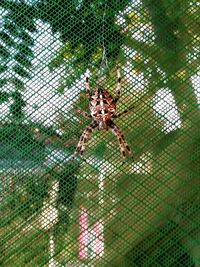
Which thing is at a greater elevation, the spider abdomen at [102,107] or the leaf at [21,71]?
the leaf at [21,71]

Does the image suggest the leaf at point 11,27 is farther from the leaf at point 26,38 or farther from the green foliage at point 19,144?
the green foliage at point 19,144

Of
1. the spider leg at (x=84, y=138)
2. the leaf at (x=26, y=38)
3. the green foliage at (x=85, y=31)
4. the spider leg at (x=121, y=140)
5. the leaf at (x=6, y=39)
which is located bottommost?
the spider leg at (x=121, y=140)

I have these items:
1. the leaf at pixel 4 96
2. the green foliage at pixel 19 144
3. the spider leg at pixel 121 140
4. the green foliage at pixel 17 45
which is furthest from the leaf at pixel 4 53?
the spider leg at pixel 121 140

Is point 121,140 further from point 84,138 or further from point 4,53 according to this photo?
point 4,53

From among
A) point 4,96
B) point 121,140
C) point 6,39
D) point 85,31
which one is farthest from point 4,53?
point 121,140

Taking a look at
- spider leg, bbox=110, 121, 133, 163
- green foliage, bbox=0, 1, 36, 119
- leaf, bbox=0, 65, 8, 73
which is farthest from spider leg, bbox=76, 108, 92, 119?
leaf, bbox=0, 65, 8, 73

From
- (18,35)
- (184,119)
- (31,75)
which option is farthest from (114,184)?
(18,35)

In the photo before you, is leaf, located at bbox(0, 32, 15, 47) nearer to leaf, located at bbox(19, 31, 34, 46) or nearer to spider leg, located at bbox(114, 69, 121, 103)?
leaf, located at bbox(19, 31, 34, 46)

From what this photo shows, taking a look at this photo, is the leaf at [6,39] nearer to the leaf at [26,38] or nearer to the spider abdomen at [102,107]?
the leaf at [26,38]

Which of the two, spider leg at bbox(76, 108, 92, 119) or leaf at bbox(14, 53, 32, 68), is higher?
leaf at bbox(14, 53, 32, 68)
